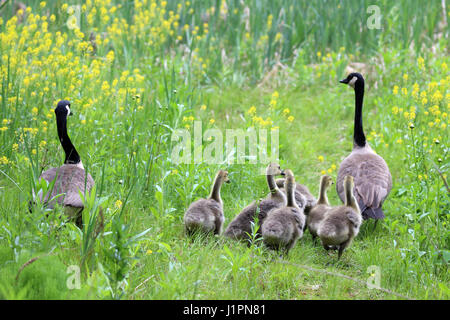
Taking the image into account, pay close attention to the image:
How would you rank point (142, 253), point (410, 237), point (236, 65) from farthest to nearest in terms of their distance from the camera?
1. point (236, 65)
2. point (410, 237)
3. point (142, 253)

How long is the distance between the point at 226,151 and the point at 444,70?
4.03 m

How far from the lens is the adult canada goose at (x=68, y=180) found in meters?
4.87

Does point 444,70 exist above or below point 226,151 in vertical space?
above

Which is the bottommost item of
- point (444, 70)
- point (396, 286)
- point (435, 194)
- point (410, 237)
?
point (396, 286)

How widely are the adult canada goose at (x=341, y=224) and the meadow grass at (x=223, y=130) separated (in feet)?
0.78

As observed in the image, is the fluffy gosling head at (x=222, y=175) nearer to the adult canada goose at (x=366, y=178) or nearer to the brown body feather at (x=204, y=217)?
the brown body feather at (x=204, y=217)

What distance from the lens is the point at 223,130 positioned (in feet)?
26.3

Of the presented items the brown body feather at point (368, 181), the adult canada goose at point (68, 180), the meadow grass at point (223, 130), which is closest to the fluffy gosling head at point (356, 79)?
the meadow grass at point (223, 130)

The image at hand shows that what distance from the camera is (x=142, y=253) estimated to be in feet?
14.5

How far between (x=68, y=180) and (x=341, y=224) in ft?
8.56

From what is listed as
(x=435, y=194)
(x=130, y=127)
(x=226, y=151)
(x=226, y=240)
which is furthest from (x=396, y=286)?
(x=130, y=127)

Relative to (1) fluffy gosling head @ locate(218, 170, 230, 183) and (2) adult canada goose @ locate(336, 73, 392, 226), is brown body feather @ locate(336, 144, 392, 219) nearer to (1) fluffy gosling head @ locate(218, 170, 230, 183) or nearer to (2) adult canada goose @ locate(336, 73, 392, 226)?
(2) adult canada goose @ locate(336, 73, 392, 226)
